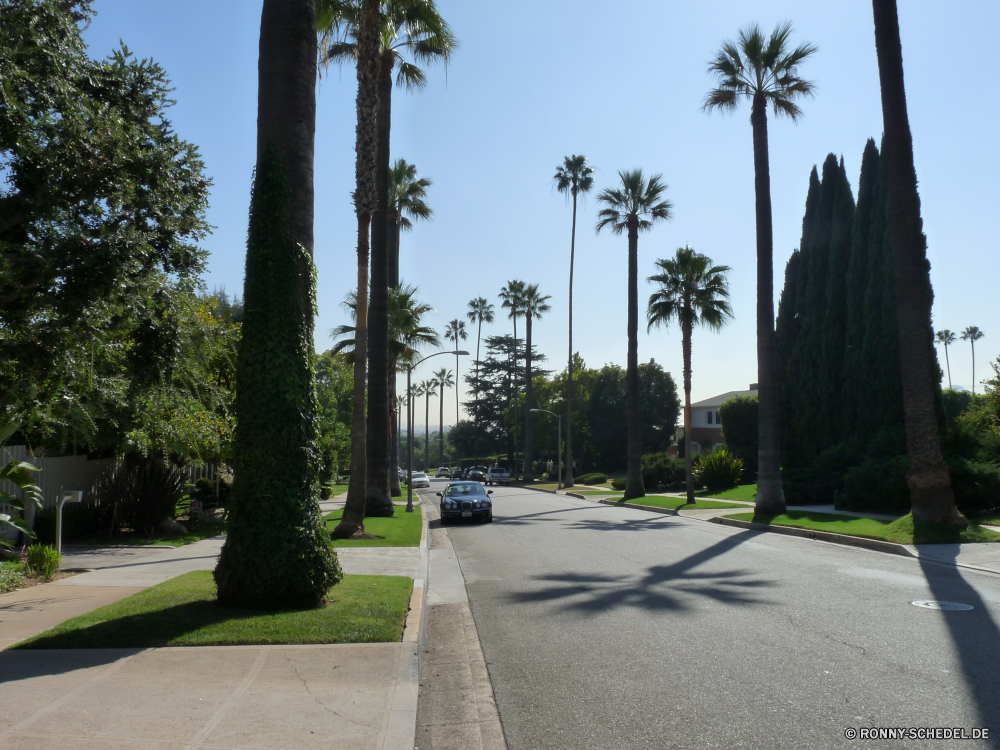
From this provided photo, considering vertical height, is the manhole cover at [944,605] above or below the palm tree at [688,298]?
below

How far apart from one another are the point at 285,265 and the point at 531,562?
8.16 meters

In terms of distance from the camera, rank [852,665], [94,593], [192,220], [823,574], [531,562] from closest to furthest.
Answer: [852,665]
[94,593]
[823,574]
[192,220]
[531,562]

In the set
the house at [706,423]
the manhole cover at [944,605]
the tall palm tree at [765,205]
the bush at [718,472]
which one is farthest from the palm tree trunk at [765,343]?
the house at [706,423]

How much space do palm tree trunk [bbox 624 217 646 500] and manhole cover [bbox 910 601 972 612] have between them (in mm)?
28159

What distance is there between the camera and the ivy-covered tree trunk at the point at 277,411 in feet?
28.0

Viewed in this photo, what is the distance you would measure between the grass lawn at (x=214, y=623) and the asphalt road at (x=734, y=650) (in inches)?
49.6

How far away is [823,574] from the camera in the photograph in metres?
12.1

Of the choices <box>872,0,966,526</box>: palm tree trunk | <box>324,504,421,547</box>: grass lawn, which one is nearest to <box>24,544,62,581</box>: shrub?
<box>324,504,421,547</box>: grass lawn

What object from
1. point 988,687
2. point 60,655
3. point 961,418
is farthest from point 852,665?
point 961,418

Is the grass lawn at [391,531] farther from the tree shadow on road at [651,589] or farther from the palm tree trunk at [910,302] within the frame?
the palm tree trunk at [910,302]

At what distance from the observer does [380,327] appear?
78.4 feet

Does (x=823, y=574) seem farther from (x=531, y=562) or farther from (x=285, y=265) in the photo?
(x=285, y=265)

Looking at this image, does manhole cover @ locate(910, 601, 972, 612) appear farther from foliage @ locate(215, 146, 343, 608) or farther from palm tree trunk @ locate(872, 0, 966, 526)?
palm tree trunk @ locate(872, 0, 966, 526)

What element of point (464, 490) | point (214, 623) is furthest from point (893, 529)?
point (214, 623)
